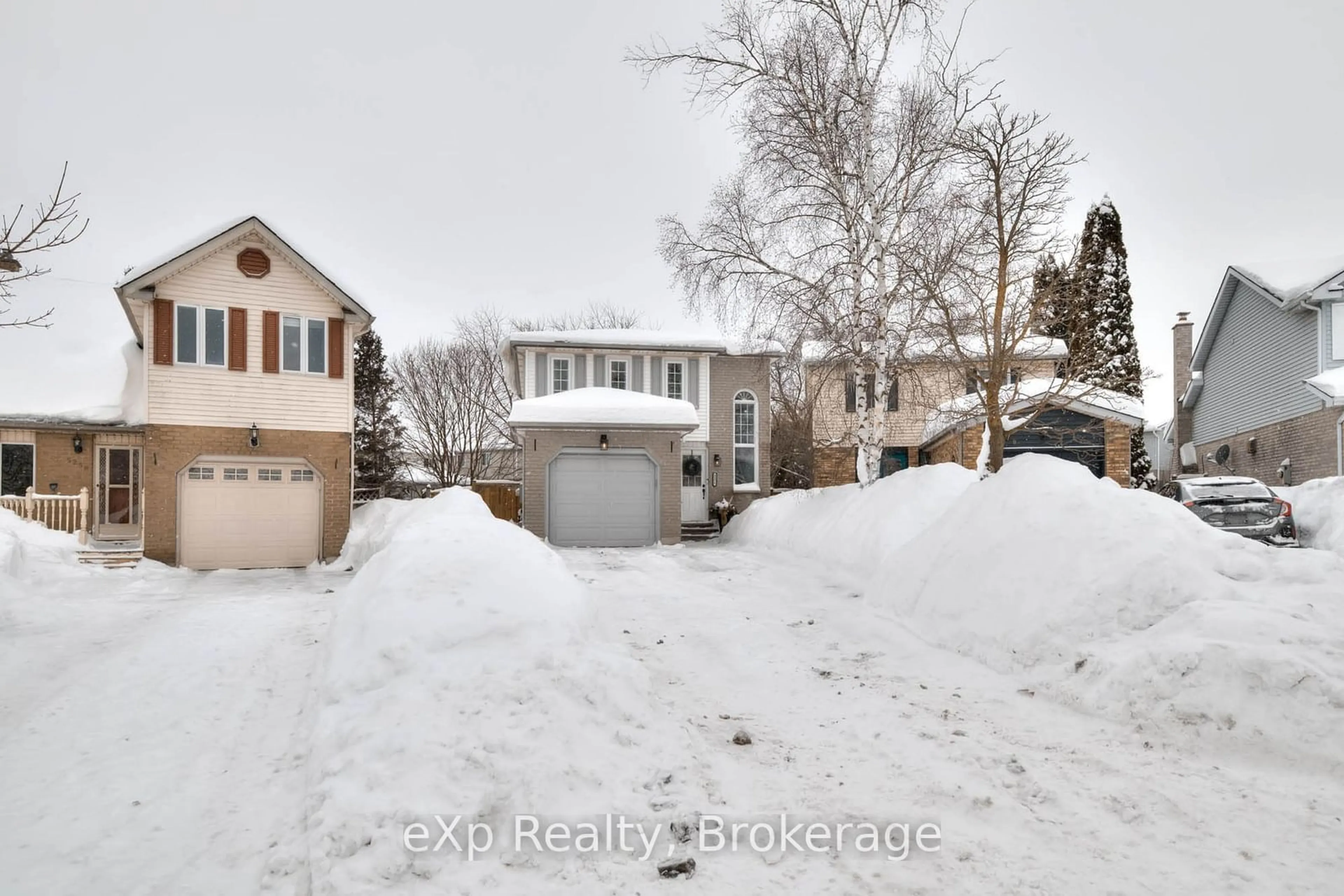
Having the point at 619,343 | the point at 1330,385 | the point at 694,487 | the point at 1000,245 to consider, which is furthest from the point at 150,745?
the point at 1330,385

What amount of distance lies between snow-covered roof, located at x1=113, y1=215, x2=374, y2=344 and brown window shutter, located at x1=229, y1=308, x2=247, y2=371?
1.29 meters

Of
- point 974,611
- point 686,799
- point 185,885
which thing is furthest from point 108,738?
point 974,611

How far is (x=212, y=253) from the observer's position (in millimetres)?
14758

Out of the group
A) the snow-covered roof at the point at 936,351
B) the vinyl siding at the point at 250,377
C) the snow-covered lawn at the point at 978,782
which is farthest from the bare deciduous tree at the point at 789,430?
the snow-covered lawn at the point at 978,782

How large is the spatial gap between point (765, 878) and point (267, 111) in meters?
21.1

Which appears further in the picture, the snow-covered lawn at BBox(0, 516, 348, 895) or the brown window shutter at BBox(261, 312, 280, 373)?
the brown window shutter at BBox(261, 312, 280, 373)

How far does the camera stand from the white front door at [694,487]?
22.5 meters

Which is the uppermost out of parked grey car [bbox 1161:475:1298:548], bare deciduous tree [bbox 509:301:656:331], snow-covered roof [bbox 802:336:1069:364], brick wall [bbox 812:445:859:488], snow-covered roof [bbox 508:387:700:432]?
bare deciduous tree [bbox 509:301:656:331]

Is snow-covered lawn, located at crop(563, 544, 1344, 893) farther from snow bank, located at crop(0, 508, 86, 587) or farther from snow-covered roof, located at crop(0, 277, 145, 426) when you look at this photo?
snow-covered roof, located at crop(0, 277, 145, 426)

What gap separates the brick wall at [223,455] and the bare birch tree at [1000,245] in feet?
43.4

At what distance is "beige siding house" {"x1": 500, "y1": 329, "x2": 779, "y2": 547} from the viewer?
55.9 feet

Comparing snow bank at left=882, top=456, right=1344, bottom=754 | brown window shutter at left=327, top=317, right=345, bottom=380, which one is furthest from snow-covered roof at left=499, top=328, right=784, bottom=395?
snow bank at left=882, top=456, right=1344, bottom=754

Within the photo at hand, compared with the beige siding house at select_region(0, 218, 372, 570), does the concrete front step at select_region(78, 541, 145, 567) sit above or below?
below

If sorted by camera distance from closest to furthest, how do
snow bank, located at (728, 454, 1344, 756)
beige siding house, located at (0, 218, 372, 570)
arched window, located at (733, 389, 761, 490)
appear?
snow bank, located at (728, 454, 1344, 756)
beige siding house, located at (0, 218, 372, 570)
arched window, located at (733, 389, 761, 490)
